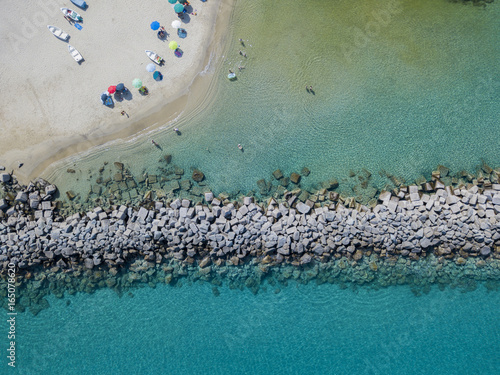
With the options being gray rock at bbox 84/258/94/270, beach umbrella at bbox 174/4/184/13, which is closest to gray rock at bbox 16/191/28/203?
gray rock at bbox 84/258/94/270

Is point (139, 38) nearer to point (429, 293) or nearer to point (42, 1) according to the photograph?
point (42, 1)

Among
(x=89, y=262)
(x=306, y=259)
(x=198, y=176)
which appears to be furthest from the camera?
(x=198, y=176)

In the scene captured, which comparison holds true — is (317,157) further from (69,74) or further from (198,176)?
(69,74)

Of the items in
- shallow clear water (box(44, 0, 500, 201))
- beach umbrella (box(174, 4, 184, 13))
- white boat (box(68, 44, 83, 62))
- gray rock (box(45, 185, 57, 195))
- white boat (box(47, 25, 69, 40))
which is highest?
beach umbrella (box(174, 4, 184, 13))

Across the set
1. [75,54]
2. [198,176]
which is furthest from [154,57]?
[198,176]

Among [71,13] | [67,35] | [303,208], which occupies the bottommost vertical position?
[303,208]

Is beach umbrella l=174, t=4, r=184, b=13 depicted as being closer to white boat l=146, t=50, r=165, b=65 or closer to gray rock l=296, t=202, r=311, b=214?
white boat l=146, t=50, r=165, b=65

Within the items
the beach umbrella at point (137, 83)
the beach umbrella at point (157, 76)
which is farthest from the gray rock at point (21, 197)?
the beach umbrella at point (157, 76)
